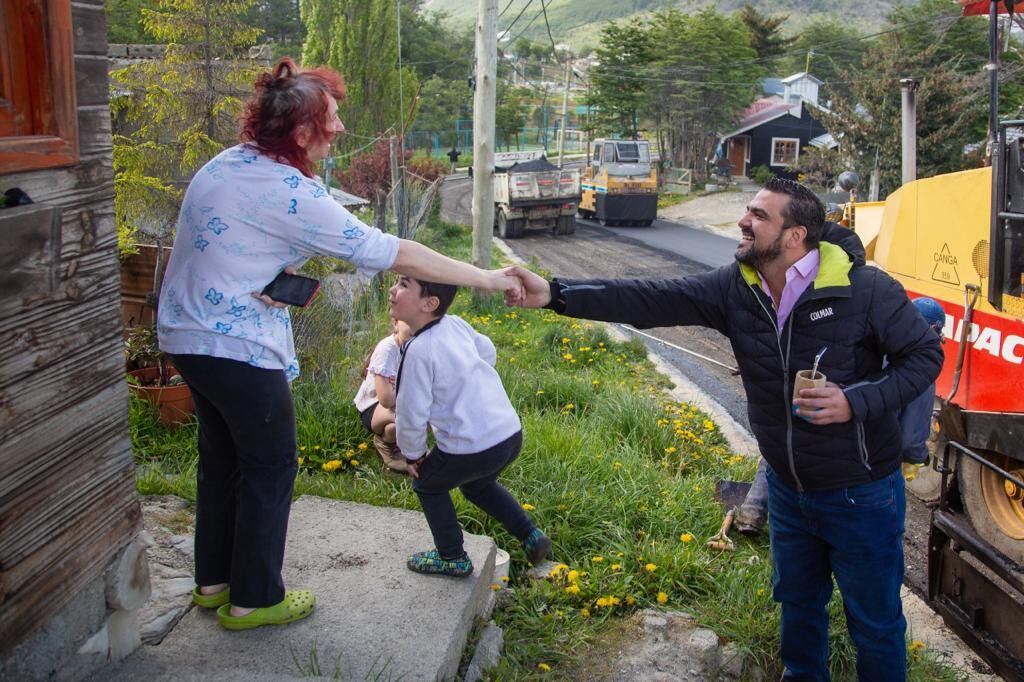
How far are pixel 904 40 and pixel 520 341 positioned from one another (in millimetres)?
32374

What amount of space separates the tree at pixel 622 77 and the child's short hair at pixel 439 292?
126 ft

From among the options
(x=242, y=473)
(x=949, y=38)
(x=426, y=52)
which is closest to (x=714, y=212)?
(x=949, y=38)

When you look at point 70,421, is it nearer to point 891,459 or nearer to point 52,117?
point 52,117

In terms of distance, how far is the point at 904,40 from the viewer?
1398 inches

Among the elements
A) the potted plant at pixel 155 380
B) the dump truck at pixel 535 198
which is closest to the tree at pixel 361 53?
the dump truck at pixel 535 198

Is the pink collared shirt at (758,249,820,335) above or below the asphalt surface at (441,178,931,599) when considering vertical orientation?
above

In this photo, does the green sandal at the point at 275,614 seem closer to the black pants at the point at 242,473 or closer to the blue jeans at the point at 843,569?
the black pants at the point at 242,473

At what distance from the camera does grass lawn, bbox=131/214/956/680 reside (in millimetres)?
3594

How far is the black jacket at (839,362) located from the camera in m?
2.82

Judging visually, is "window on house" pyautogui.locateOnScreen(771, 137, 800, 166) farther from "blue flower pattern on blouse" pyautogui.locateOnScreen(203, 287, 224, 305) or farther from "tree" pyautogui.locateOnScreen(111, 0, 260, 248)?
"blue flower pattern on blouse" pyautogui.locateOnScreen(203, 287, 224, 305)

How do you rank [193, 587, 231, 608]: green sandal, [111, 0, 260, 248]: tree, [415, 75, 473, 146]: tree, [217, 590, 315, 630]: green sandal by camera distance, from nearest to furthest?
[217, 590, 315, 630]: green sandal < [193, 587, 231, 608]: green sandal < [111, 0, 260, 248]: tree < [415, 75, 473, 146]: tree

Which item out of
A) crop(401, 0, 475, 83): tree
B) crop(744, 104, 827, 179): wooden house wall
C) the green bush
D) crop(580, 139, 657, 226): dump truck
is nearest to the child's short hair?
crop(580, 139, 657, 226): dump truck

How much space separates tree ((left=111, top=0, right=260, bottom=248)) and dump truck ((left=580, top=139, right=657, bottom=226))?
19665 millimetres

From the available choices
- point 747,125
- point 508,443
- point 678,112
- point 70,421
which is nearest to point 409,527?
point 508,443
